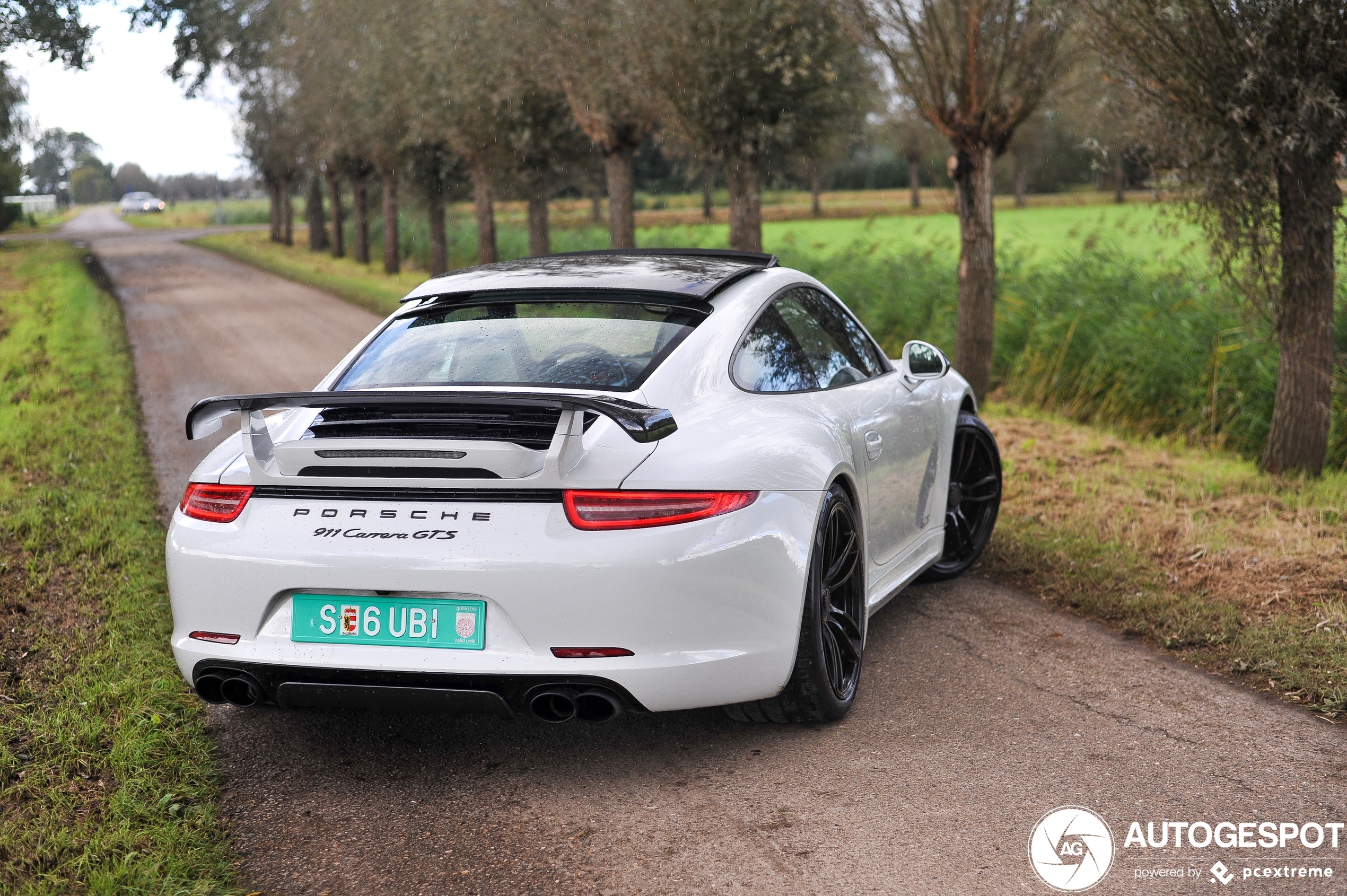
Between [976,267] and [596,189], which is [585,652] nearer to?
[976,267]

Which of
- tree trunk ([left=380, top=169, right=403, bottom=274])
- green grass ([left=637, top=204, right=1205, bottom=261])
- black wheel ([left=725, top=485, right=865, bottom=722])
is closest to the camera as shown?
black wheel ([left=725, top=485, right=865, bottom=722])

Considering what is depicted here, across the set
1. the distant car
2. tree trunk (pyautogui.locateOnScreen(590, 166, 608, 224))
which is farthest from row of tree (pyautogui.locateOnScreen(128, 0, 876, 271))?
the distant car

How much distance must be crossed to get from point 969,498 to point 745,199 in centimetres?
1032

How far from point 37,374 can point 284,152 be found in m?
27.6

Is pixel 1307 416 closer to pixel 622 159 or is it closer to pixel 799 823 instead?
pixel 799 823

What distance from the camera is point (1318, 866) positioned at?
308 cm

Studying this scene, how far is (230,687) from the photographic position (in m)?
3.64

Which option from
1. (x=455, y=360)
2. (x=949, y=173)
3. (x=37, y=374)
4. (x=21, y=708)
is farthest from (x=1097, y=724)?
(x=37, y=374)

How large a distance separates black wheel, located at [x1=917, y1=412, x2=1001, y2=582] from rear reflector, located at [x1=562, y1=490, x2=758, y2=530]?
267cm

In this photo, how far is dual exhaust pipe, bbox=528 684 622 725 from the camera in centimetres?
339

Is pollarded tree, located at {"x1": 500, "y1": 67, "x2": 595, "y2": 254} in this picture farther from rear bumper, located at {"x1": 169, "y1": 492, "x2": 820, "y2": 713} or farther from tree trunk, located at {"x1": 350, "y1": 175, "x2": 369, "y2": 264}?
rear bumper, located at {"x1": 169, "y1": 492, "x2": 820, "y2": 713}

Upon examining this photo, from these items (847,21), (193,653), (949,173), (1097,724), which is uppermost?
(847,21)

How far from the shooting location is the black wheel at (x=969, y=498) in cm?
586
